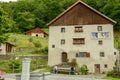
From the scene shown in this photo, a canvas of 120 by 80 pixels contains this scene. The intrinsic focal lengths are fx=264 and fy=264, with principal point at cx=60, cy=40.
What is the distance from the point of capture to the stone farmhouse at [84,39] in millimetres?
44562

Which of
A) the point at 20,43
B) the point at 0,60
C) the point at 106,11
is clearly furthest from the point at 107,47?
the point at 106,11

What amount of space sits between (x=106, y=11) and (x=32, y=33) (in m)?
28.4

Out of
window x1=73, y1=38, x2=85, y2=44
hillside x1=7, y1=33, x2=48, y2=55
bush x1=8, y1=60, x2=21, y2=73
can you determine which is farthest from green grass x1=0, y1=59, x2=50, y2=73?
window x1=73, y1=38, x2=85, y2=44

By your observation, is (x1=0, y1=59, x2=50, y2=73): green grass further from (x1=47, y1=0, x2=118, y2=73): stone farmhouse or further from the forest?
the forest

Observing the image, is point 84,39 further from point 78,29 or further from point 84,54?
point 84,54

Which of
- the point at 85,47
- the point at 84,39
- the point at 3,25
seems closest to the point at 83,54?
the point at 85,47

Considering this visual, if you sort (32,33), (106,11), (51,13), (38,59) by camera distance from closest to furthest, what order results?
1. (38,59)
2. (32,33)
3. (106,11)
4. (51,13)

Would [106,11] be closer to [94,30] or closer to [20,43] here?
[20,43]

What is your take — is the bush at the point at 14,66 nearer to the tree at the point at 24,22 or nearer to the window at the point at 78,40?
the window at the point at 78,40

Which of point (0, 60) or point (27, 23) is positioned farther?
point (27, 23)

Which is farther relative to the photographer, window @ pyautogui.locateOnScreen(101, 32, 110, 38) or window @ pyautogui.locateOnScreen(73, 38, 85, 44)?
window @ pyautogui.locateOnScreen(73, 38, 85, 44)

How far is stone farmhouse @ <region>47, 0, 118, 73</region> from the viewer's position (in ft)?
146

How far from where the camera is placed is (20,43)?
2539 inches

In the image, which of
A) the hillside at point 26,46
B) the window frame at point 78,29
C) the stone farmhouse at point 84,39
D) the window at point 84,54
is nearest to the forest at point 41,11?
the hillside at point 26,46
